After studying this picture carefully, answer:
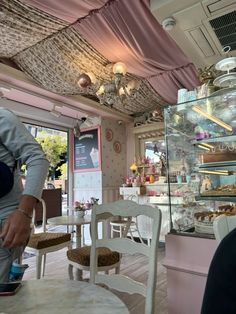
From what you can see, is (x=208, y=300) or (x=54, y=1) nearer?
(x=208, y=300)

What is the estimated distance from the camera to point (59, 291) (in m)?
0.87

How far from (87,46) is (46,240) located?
2.32 meters

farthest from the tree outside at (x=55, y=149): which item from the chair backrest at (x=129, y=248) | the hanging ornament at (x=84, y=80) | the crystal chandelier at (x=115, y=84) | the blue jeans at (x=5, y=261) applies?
the blue jeans at (x=5, y=261)

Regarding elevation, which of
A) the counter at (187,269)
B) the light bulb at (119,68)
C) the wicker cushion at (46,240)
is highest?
the light bulb at (119,68)

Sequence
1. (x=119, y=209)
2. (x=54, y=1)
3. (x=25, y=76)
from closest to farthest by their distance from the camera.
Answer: (x=119, y=209), (x=54, y=1), (x=25, y=76)

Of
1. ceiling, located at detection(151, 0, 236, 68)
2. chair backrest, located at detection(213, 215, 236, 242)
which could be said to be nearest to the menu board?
ceiling, located at detection(151, 0, 236, 68)

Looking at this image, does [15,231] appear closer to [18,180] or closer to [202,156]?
[18,180]

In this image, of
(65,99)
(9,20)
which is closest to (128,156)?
(65,99)

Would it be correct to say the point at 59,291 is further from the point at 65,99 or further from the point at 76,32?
the point at 65,99

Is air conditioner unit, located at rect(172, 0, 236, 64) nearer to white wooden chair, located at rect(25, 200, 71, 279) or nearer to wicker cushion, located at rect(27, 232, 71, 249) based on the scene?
white wooden chair, located at rect(25, 200, 71, 279)

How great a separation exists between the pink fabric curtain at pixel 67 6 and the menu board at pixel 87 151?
9.84ft

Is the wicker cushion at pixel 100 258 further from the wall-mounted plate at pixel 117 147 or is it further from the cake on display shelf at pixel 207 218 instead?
the wall-mounted plate at pixel 117 147

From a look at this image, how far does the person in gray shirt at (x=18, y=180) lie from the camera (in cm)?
88

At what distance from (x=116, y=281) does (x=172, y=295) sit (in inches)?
18.3
